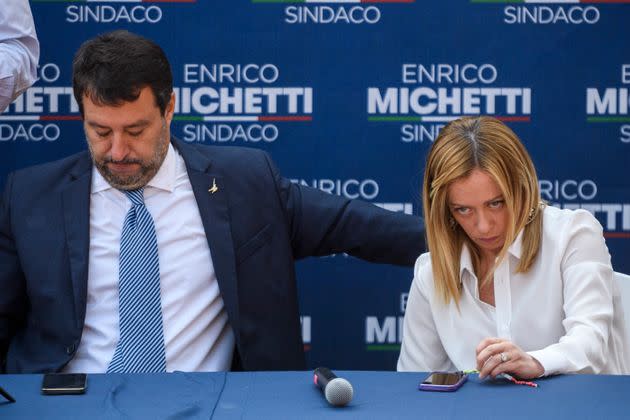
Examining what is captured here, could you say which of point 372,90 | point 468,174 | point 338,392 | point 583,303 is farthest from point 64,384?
point 372,90

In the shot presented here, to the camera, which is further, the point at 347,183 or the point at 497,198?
the point at 347,183

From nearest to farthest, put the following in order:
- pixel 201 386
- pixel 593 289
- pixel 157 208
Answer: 1. pixel 201 386
2. pixel 593 289
3. pixel 157 208

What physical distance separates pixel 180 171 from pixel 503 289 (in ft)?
3.16

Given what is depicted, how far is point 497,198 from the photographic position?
A: 262 centimetres

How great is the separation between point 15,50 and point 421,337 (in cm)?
143

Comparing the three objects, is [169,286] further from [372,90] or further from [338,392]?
[372,90]

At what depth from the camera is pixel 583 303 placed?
2541 mm

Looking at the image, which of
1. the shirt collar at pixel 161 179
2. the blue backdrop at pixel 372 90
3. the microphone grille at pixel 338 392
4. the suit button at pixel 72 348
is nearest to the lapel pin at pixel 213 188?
the shirt collar at pixel 161 179

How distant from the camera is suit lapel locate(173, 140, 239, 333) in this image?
2877 millimetres

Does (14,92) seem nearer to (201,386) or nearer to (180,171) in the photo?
(180,171)

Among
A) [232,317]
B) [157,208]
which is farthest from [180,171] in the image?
[232,317]

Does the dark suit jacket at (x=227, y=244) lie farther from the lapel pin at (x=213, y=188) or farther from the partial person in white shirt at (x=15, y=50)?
the partial person in white shirt at (x=15, y=50)

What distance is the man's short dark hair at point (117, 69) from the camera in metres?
2.80

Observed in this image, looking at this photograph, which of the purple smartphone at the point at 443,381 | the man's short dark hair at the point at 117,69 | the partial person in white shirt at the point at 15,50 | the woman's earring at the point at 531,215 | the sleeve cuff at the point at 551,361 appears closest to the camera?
the purple smartphone at the point at 443,381
